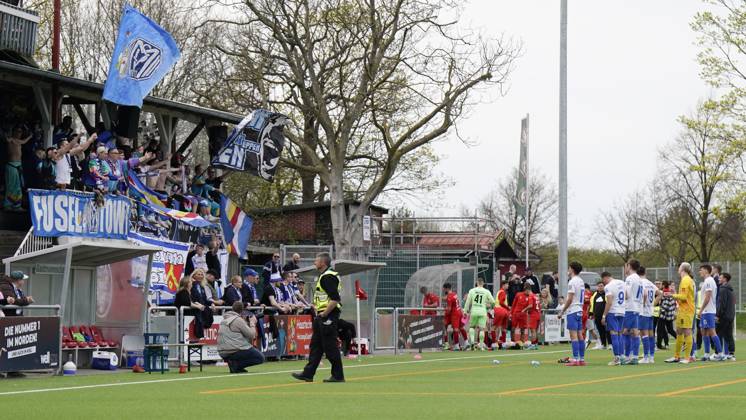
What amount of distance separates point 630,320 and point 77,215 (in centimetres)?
1118

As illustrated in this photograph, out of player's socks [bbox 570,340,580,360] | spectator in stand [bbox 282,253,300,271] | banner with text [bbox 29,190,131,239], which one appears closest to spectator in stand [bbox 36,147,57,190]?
banner with text [bbox 29,190,131,239]

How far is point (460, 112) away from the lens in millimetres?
47406

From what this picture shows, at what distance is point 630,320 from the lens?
83.5ft

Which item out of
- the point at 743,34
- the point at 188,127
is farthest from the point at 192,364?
the point at 743,34

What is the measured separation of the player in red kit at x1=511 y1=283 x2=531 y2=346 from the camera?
37219 mm

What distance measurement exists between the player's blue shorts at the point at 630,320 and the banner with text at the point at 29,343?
36.4ft

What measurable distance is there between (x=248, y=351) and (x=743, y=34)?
3617 cm

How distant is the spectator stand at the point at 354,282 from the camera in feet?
104

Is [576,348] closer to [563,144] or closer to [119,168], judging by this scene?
[119,168]

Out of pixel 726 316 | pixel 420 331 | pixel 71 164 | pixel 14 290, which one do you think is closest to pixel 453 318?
pixel 420 331

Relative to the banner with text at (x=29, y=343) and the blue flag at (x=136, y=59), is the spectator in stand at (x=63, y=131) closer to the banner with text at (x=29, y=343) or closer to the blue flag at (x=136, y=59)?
the blue flag at (x=136, y=59)

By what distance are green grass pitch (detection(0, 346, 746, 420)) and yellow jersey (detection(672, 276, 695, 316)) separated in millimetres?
2361

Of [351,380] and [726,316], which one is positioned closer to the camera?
[351,380]

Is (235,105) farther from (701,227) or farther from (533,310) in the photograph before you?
(701,227)
